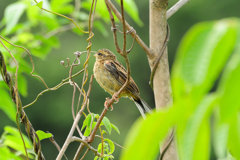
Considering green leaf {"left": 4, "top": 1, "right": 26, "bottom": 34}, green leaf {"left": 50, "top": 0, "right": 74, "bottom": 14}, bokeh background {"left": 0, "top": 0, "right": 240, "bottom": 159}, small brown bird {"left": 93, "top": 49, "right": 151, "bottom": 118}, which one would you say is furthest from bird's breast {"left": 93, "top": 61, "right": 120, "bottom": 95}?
bokeh background {"left": 0, "top": 0, "right": 240, "bottom": 159}

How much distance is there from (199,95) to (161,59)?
146 centimetres

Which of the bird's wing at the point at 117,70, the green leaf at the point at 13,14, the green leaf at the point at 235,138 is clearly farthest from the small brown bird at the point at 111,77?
the green leaf at the point at 235,138

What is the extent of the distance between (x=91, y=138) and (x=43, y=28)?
1.69 meters

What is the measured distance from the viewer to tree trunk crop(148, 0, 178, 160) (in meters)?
1.90

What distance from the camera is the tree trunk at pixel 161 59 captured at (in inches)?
74.7

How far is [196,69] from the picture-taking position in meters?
0.48

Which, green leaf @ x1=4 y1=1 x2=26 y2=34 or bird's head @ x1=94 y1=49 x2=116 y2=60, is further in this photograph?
bird's head @ x1=94 y1=49 x2=116 y2=60

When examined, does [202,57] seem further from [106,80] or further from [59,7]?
[106,80]

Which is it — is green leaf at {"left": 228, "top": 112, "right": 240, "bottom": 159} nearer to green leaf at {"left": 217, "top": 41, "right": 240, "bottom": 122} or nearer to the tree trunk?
green leaf at {"left": 217, "top": 41, "right": 240, "bottom": 122}

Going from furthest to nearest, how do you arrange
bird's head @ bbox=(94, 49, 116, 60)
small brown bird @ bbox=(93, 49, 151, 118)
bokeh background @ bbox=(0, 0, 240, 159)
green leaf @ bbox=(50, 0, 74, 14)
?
bokeh background @ bbox=(0, 0, 240, 159) < bird's head @ bbox=(94, 49, 116, 60) < small brown bird @ bbox=(93, 49, 151, 118) < green leaf @ bbox=(50, 0, 74, 14)

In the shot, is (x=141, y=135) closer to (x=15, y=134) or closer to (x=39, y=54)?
(x=15, y=134)

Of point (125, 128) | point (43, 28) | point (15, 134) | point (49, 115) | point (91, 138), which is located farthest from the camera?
point (49, 115)

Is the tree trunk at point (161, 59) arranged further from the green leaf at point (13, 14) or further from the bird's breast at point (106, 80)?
the bird's breast at point (106, 80)

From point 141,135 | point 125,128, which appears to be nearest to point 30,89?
point 125,128
